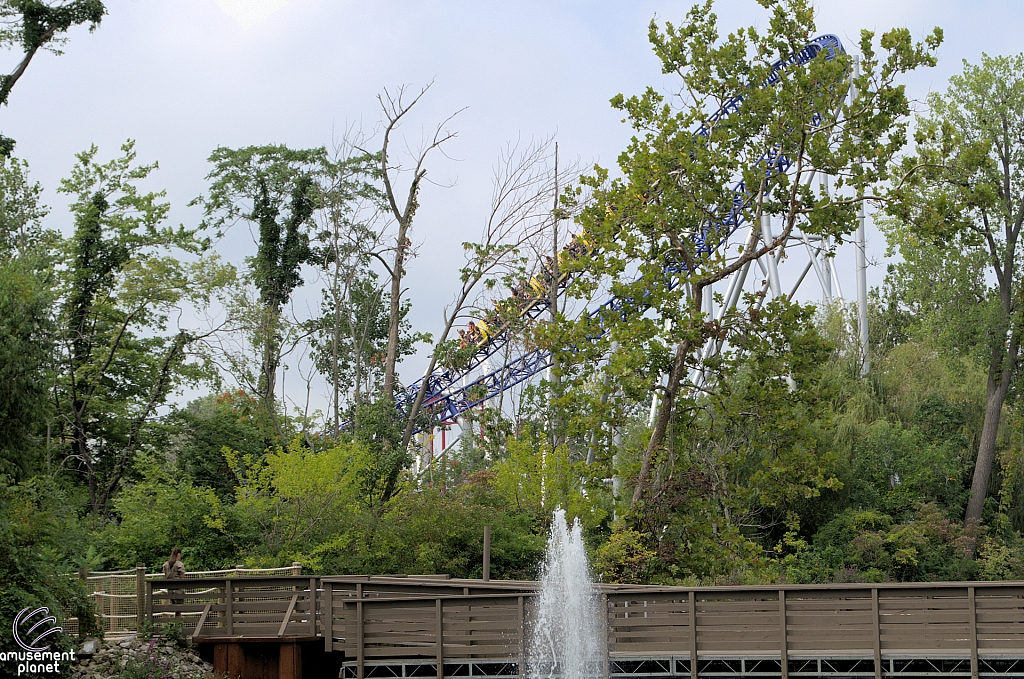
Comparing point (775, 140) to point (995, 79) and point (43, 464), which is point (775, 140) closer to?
point (995, 79)

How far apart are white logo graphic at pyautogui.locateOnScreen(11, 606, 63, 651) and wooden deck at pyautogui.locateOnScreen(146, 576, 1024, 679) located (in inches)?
138

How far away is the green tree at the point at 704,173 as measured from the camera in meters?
18.8

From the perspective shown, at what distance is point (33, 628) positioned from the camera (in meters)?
14.4

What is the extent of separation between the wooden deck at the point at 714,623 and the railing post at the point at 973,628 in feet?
0.04

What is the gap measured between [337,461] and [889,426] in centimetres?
1652

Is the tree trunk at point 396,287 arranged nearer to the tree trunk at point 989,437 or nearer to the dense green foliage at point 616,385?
the dense green foliage at point 616,385

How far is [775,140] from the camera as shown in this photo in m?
19.3

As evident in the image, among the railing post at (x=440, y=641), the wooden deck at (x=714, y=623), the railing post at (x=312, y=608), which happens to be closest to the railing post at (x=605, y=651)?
the wooden deck at (x=714, y=623)

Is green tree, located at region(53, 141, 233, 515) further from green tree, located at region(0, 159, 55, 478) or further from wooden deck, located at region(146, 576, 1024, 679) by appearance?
wooden deck, located at region(146, 576, 1024, 679)

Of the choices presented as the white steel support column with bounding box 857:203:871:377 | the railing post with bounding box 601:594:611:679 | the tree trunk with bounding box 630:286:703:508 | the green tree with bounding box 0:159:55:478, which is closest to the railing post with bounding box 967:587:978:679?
the railing post with bounding box 601:594:611:679

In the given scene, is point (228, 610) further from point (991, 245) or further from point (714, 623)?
point (991, 245)

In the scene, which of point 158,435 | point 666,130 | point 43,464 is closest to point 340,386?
point 158,435

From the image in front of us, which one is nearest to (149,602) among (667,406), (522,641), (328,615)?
(328,615)

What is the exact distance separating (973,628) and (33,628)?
11438mm
